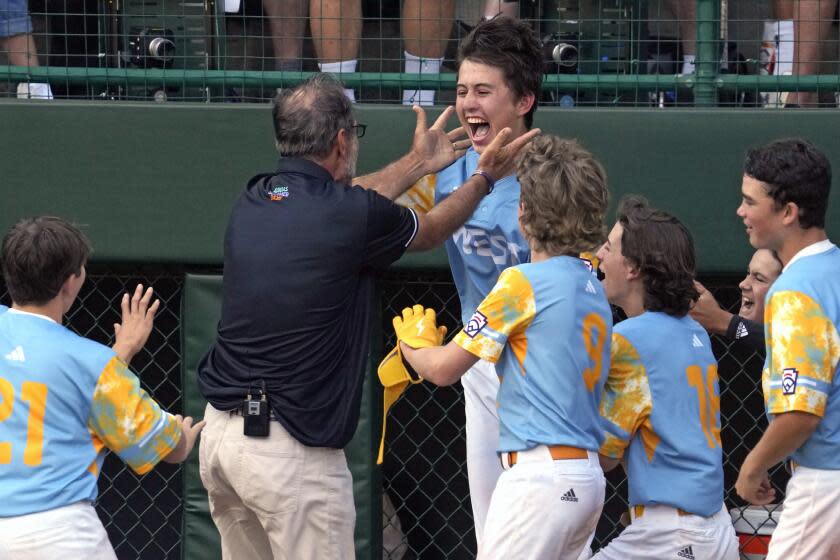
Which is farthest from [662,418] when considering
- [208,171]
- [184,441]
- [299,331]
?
[208,171]

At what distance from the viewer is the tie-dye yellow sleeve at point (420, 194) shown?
478cm

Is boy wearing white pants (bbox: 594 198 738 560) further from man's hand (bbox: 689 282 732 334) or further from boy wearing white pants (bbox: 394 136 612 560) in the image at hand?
man's hand (bbox: 689 282 732 334)

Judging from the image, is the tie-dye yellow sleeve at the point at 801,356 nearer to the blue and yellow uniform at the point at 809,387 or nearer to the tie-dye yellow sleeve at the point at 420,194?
the blue and yellow uniform at the point at 809,387

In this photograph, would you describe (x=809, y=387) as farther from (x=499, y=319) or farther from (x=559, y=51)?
(x=559, y=51)

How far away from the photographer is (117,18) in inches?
229

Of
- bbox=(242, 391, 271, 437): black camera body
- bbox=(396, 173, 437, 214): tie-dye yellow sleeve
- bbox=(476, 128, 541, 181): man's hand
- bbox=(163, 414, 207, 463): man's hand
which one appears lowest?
bbox=(163, 414, 207, 463): man's hand

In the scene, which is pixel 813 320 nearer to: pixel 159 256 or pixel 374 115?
pixel 374 115

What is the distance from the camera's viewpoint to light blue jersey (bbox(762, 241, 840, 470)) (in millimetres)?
3678

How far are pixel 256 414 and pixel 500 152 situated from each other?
117 cm

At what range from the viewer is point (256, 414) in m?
3.84

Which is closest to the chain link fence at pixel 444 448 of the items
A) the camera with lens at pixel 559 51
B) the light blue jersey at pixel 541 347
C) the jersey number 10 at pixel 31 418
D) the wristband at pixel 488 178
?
Result: the camera with lens at pixel 559 51

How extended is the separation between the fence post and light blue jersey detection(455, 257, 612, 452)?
6.98 feet

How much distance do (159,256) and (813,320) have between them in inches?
109

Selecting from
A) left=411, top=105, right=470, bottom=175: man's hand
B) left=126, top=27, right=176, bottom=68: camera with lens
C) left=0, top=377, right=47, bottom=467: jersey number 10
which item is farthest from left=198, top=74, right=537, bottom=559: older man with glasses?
left=126, top=27, right=176, bottom=68: camera with lens
